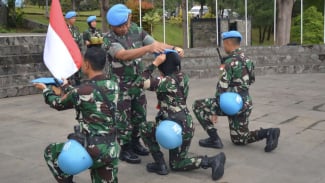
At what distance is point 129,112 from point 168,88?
0.76 metres

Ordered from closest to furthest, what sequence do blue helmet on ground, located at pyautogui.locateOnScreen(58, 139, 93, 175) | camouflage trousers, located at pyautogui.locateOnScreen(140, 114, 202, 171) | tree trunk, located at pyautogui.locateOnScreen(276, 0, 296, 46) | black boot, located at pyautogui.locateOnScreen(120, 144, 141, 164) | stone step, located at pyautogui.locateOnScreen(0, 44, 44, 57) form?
blue helmet on ground, located at pyautogui.locateOnScreen(58, 139, 93, 175) < camouflage trousers, located at pyautogui.locateOnScreen(140, 114, 202, 171) < black boot, located at pyautogui.locateOnScreen(120, 144, 141, 164) < stone step, located at pyautogui.locateOnScreen(0, 44, 44, 57) < tree trunk, located at pyautogui.locateOnScreen(276, 0, 296, 46)

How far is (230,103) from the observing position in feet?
18.5

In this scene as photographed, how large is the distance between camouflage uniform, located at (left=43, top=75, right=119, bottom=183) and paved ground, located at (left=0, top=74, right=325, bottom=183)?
1.24m

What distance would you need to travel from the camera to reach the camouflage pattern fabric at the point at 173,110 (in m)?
4.82

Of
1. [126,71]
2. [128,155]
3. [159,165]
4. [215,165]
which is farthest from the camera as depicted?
[128,155]

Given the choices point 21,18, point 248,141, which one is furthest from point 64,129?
point 21,18

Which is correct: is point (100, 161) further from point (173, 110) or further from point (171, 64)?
point (171, 64)

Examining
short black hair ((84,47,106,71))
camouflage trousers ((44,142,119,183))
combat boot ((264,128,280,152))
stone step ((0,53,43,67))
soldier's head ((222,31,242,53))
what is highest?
soldier's head ((222,31,242,53))

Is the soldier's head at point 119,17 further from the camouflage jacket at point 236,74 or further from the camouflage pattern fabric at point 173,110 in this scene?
the camouflage jacket at point 236,74

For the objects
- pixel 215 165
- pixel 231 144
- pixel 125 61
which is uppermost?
pixel 125 61

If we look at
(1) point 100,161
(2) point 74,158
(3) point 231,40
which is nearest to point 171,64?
(3) point 231,40

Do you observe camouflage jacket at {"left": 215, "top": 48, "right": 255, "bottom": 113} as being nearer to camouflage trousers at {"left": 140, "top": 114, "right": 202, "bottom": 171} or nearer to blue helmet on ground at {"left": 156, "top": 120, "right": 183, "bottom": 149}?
camouflage trousers at {"left": 140, "top": 114, "right": 202, "bottom": 171}

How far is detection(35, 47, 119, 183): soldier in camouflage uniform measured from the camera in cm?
375

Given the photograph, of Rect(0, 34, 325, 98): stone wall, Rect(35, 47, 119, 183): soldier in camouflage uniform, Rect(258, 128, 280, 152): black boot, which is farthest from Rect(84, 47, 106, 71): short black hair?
Rect(0, 34, 325, 98): stone wall
